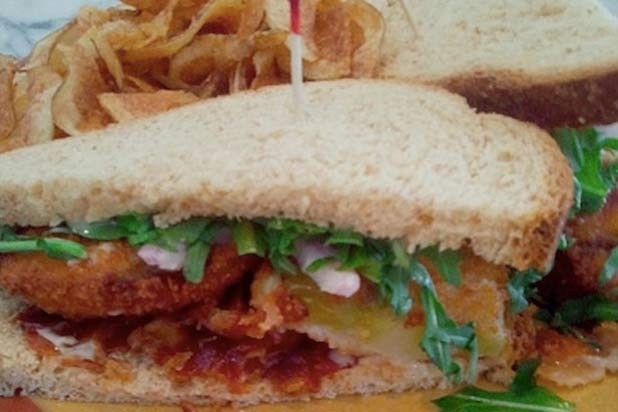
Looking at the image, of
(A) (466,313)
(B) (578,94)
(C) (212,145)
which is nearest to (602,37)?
(B) (578,94)

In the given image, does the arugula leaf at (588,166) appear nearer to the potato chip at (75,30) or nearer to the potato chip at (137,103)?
the potato chip at (137,103)

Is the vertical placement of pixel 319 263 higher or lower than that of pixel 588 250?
higher

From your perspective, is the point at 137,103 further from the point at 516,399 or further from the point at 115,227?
the point at 516,399

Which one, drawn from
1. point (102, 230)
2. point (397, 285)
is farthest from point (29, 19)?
point (397, 285)

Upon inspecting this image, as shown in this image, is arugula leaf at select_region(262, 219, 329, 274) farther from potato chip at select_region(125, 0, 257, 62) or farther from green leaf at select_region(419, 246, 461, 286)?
potato chip at select_region(125, 0, 257, 62)

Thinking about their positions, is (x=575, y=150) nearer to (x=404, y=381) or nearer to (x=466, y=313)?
(x=466, y=313)

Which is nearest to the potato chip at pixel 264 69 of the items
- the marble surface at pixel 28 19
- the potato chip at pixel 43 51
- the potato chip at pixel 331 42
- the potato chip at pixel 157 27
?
the potato chip at pixel 331 42
